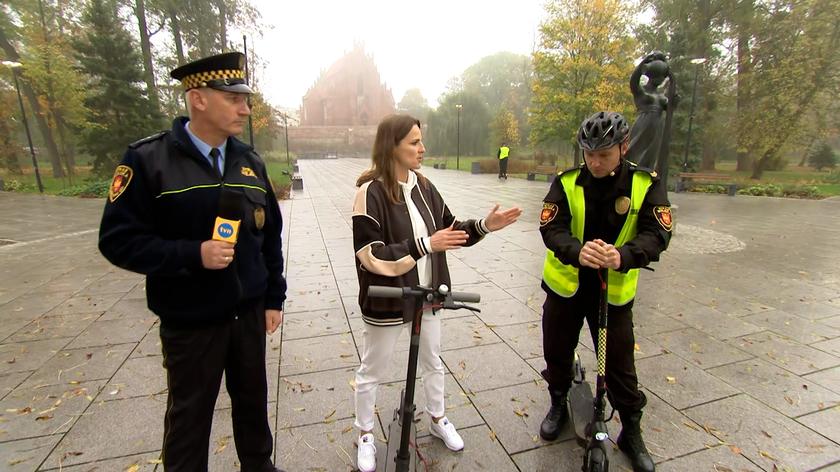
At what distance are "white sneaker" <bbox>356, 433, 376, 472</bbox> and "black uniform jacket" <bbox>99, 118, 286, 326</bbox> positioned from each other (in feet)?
3.64

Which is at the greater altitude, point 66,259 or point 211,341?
point 211,341

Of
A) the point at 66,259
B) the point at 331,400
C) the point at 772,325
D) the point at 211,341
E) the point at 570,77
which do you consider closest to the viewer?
the point at 211,341

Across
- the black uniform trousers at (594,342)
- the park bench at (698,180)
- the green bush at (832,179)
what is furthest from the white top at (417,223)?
the green bush at (832,179)

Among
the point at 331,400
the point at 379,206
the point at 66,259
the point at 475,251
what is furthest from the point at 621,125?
the point at 66,259

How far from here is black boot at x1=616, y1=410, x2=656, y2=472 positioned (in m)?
2.40

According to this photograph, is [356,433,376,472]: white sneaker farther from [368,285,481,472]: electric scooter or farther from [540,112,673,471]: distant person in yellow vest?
[540,112,673,471]: distant person in yellow vest

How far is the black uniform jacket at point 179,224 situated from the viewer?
1.66m

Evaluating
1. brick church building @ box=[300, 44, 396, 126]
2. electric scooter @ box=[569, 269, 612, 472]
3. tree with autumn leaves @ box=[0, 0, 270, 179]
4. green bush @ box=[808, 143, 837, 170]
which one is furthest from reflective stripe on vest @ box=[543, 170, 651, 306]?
brick church building @ box=[300, 44, 396, 126]

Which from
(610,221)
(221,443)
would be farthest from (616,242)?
(221,443)

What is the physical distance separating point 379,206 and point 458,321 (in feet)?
8.65

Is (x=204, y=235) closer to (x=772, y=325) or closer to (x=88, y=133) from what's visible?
(x=772, y=325)

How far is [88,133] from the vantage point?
65.6ft

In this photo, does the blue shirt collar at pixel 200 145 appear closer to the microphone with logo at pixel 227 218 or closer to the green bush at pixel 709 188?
the microphone with logo at pixel 227 218

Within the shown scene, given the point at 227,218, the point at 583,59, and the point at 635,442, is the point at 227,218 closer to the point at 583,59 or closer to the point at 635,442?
the point at 635,442
